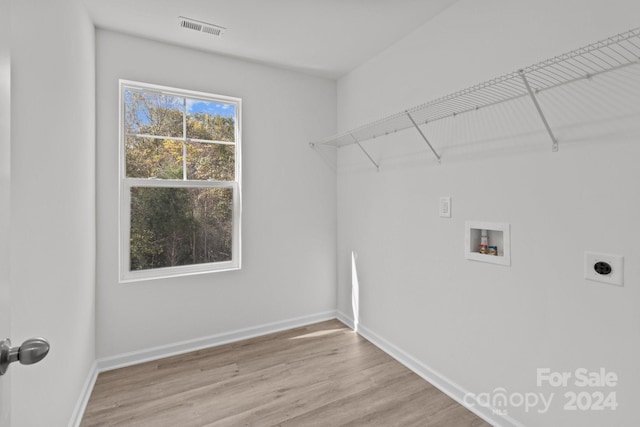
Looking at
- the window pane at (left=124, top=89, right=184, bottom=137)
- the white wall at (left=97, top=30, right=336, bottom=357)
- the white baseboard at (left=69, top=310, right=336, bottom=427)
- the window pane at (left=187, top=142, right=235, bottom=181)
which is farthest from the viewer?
the window pane at (left=187, top=142, right=235, bottom=181)

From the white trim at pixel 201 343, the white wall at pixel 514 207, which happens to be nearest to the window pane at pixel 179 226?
the white trim at pixel 201 343

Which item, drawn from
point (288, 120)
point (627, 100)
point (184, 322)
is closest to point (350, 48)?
point (288, 120)

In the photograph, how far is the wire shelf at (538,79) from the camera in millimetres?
1243

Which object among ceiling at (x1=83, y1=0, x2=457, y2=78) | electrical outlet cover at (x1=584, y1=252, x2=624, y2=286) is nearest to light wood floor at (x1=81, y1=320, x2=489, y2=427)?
electrical outlet cover at (x1=584, y1=252, x2=624, y2=286)

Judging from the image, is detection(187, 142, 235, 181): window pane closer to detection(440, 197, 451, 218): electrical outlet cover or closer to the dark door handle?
detection(440, 197, 451, 218): electrical outlet cover

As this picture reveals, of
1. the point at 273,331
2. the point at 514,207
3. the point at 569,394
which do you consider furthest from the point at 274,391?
the point at 514,207

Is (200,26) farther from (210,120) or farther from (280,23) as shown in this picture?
(210,120)

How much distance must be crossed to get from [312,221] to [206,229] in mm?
972

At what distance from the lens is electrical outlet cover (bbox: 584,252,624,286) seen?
127cm

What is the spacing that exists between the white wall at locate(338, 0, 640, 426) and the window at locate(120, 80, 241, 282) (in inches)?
51.5

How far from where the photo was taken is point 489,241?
1.82 meters

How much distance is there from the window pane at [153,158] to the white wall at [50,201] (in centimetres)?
41

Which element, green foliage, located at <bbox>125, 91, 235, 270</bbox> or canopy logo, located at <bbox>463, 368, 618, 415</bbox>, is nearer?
canopy logo, located at <bbox>463, 368, 618, 415</bbox>

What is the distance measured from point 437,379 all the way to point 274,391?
3.49 ft
